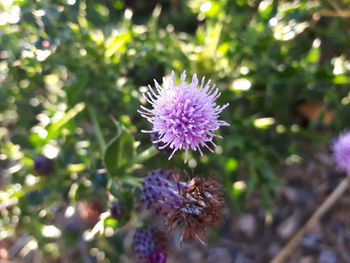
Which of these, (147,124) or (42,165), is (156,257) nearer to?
(42,165)

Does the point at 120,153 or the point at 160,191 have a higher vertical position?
the point at 120,153

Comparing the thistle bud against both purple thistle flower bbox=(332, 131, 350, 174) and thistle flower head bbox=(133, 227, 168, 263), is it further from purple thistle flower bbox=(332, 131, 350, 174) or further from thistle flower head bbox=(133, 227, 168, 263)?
purple thistle flower bbox=(332, 131, 350, 174)

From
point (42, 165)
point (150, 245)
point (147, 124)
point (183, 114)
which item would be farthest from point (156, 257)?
point (147, 124)

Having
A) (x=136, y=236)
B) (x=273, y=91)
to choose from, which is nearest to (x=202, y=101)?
(x=136, y=236)

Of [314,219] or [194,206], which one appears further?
[314,219]

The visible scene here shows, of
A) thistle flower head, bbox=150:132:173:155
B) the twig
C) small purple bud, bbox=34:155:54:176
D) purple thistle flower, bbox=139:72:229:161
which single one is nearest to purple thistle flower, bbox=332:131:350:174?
the twig

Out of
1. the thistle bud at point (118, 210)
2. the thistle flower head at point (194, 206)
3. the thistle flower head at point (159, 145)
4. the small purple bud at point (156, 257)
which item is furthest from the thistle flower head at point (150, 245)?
the thistle flower head at point (159, 145)

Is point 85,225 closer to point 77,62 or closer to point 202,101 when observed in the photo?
point 77,62
